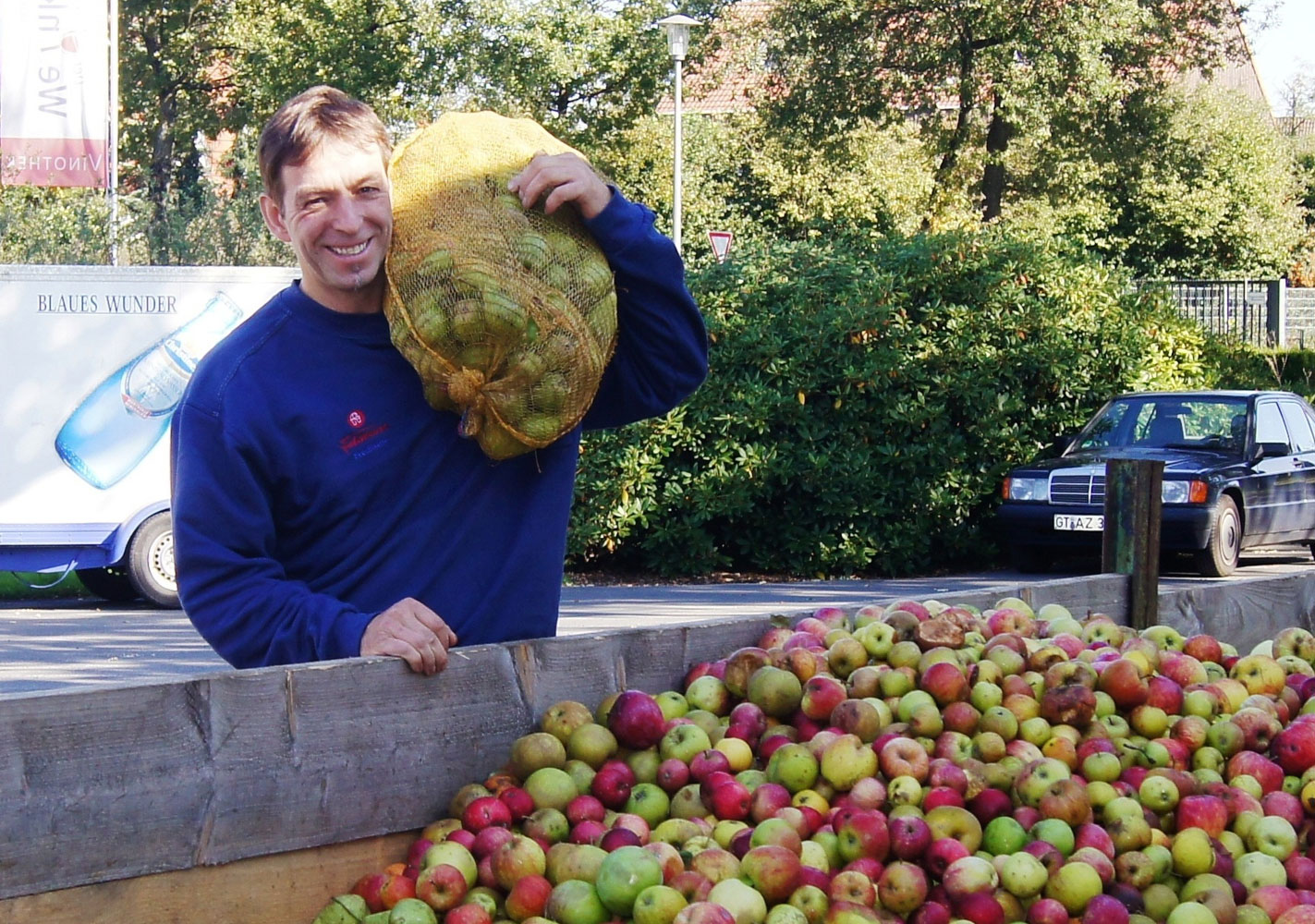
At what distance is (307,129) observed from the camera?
9.34 ft

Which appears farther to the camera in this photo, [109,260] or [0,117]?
[109,260]

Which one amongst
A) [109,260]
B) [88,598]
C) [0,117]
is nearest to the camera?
[88,598]

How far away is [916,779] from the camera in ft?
9.93

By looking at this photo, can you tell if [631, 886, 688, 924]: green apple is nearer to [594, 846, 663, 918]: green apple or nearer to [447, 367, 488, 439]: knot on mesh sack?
[594, 846, 663, 918]: green apple

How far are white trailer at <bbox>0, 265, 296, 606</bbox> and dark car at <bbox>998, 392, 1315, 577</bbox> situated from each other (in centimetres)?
702

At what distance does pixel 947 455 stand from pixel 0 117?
1008cm

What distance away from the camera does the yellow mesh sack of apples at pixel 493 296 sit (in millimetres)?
2775

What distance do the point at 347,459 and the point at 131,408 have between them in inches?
429

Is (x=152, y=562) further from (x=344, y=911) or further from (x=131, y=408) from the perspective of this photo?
(x=344, y=911)

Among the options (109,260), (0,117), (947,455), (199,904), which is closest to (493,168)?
(199,904)

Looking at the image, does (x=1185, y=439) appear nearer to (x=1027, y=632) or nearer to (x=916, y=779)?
(x=1027, y=632)

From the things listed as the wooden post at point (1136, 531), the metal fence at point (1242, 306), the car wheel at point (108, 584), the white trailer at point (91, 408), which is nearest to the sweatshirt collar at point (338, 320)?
the wooden post at point (1136, 531)

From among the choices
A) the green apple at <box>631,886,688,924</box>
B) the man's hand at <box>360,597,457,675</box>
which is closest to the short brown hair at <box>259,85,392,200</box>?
the man's hand at <box>360,597,457,675</box>

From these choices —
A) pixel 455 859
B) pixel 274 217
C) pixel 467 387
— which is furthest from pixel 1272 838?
pixel 274 217
